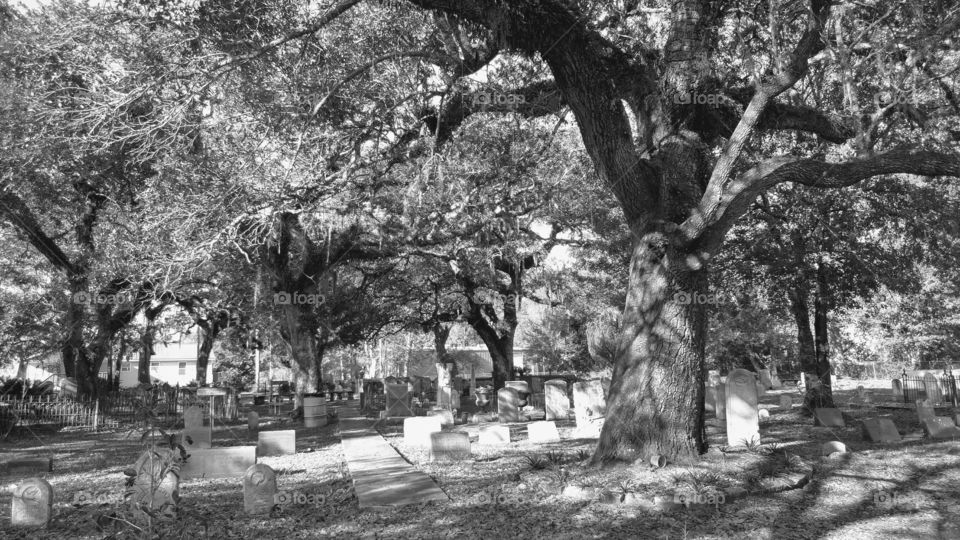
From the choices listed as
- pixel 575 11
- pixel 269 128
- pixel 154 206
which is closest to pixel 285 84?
pixel 269 128

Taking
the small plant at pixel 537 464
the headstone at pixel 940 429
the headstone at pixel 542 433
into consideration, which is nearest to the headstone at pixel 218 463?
the small plant at pixel 537 464

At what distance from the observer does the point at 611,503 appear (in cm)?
673

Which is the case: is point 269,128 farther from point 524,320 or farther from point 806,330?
point 524,320

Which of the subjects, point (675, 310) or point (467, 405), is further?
point (467, 405)

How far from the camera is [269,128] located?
10820 millimetres

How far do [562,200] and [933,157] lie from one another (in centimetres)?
1224

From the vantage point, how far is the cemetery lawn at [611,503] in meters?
6.08

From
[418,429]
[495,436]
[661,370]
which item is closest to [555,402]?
[495,436]

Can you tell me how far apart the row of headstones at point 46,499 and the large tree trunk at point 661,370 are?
407cm

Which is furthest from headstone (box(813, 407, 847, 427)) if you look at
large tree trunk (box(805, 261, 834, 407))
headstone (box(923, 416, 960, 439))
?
headstone (box(923, 416, 960, 439))

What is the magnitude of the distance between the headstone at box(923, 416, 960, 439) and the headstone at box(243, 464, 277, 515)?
11.7m

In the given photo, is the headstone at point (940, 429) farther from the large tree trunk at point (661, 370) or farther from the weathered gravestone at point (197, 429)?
the weathered gravestone at point (197, 429)

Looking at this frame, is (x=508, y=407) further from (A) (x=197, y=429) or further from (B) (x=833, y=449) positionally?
(B) (x=833, y=449)

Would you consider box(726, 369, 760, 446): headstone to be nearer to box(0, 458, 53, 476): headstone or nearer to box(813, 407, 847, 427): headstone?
box(813, 407, 847, 427): headstone
